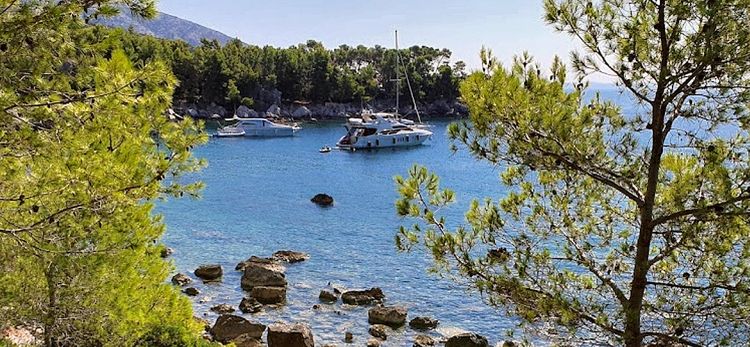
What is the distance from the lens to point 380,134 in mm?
56125

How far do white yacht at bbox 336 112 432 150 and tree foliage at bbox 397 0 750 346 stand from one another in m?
48.6

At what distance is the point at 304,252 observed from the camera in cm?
2431

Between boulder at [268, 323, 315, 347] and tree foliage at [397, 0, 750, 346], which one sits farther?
boulder at [268, 323, 315, 347]

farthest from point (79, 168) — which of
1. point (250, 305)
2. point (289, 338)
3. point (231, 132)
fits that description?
point (231, 132)

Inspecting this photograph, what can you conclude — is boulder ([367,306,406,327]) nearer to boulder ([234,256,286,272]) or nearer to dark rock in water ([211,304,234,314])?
dark rock in water ([211,304,234,314])

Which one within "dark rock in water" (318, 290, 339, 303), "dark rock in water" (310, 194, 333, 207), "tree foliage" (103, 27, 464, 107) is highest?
"tree foliage" (103, 27, 464, 107)

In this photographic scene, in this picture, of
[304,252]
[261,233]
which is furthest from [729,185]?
[261,233]

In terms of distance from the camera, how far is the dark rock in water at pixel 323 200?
33184 mm

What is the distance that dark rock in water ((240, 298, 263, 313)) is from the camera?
1816cm

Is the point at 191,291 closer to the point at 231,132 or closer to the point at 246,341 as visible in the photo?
the point at 246,341

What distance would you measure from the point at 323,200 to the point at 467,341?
19.4 m

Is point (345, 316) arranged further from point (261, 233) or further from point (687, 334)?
point (687, 334)

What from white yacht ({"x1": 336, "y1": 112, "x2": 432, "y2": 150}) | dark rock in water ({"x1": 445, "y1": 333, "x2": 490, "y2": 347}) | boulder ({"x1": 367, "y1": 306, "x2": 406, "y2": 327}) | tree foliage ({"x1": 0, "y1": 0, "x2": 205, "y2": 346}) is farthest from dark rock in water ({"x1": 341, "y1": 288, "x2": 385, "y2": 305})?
white yacht ({"x1": 336, "y1": 112, "x2": 432, "y2": 150})

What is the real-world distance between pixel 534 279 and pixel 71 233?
4686 millimetres
